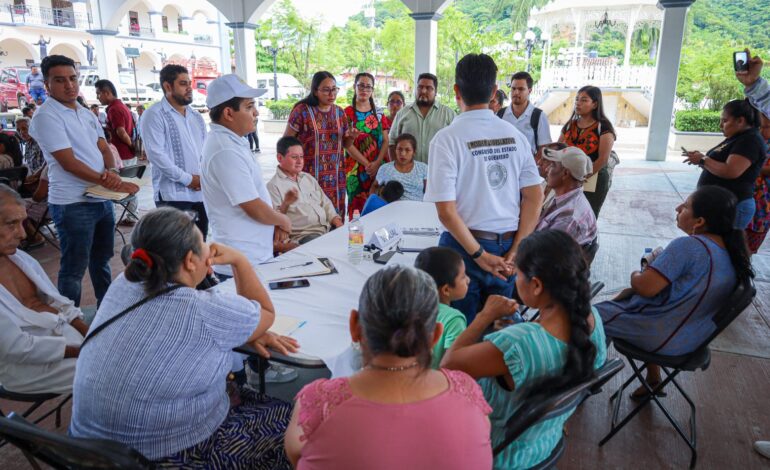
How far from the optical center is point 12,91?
58.0ft

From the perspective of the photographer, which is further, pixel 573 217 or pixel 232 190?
pixel 573 217

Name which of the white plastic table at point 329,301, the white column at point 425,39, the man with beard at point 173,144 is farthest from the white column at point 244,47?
the white plastic table at point 329,301

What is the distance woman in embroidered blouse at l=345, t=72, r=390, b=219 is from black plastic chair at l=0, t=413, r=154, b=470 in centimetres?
365

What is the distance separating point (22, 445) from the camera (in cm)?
125

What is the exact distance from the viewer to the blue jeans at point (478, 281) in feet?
7.34

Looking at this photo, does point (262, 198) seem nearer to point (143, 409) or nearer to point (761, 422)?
point (143, 409)

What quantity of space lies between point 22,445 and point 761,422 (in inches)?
118

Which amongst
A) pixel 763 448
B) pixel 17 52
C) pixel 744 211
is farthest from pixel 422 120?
pixel 17 52

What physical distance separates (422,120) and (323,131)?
97 cm

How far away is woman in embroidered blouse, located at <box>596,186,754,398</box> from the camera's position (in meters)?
2.05

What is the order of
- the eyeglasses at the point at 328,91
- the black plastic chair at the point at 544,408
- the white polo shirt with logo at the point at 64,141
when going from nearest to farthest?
1. the black plastic chair at the point at 544,408
2. the white polo shirt with logo at the point at 64,141
3. the eyeglasses at the point at 328,91

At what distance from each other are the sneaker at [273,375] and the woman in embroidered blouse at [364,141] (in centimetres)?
224

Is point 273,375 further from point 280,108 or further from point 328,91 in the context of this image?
point 280,108

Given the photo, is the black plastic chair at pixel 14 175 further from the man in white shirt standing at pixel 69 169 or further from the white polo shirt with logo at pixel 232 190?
the white polo shirt with logo at pixel 232 190
